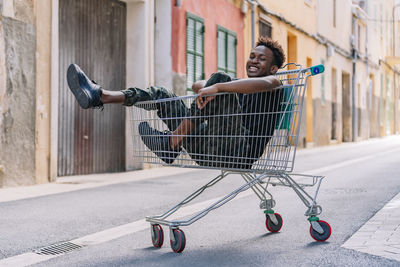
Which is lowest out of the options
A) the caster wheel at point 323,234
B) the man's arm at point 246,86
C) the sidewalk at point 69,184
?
the sidewalk at point 69,184

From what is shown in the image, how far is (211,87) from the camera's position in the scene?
3.38 metres

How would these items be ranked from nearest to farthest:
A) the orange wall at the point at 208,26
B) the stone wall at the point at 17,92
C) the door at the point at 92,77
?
the stone wall at the point at 17,92 < the door at the point at 92,77 < the orange wall at the point at 208,26

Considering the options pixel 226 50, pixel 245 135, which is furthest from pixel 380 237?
pixel 226 50

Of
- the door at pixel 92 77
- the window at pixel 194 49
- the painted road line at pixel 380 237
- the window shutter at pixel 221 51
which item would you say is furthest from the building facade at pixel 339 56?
the painted road line at pixel 380 237

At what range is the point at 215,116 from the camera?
352cm

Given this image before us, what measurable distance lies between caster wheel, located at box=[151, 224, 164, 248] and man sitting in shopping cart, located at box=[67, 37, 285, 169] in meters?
0.46

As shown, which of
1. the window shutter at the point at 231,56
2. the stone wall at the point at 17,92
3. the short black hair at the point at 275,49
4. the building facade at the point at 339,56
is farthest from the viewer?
the building facade at the point at 339,56

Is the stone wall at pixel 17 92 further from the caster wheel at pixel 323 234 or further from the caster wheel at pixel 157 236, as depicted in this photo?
the caster wheel at pixel 323 234

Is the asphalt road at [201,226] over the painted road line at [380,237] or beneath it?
beneath

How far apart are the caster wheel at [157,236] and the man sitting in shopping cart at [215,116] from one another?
0.46 m

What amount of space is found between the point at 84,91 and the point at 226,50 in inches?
452

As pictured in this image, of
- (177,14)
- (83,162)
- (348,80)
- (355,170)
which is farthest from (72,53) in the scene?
(348,80)

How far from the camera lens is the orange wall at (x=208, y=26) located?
480 inches

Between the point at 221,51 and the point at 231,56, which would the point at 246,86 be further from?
the point at 231,56
